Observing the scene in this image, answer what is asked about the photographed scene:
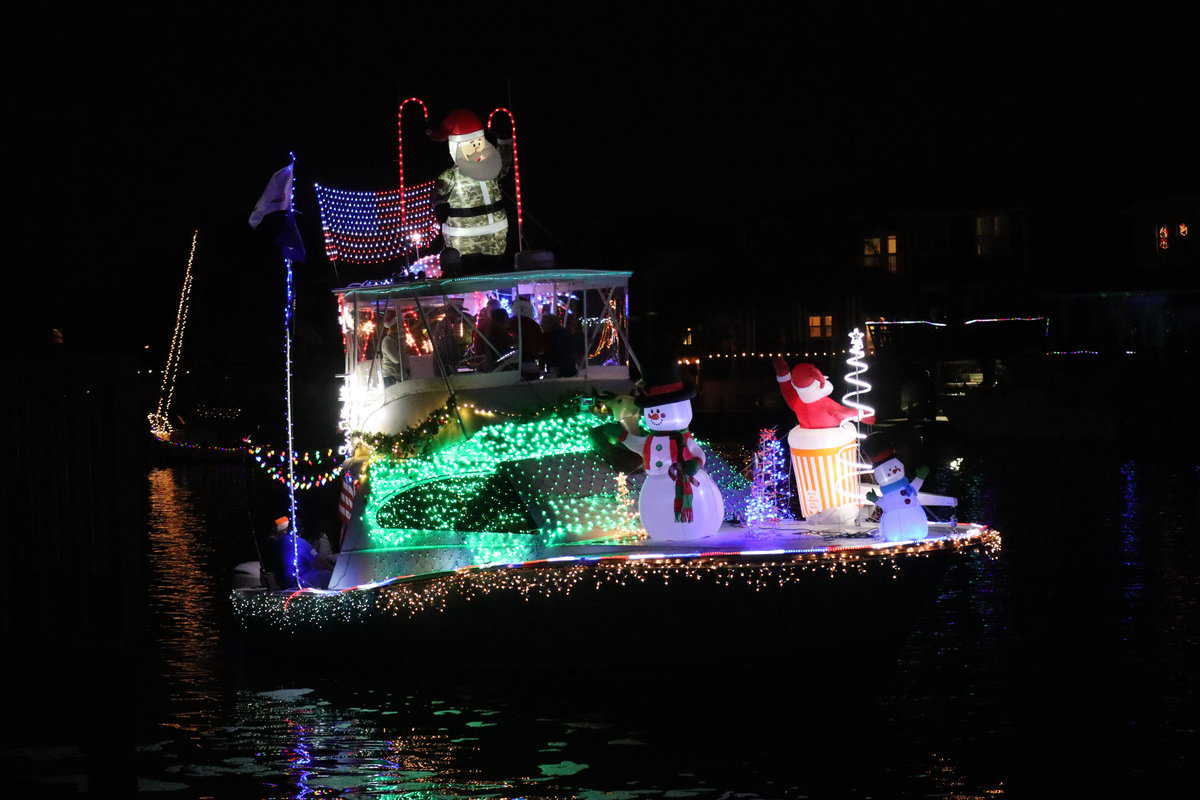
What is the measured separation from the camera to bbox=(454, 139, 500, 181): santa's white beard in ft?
44.1

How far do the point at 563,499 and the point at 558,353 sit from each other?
1.39 metres

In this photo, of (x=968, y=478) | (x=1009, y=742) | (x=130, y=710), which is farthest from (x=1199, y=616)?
(x=968, y=478)

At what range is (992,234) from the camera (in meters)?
47.3

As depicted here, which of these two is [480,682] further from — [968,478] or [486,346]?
[968,478]

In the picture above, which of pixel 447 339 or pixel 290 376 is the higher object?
pixel 447 339

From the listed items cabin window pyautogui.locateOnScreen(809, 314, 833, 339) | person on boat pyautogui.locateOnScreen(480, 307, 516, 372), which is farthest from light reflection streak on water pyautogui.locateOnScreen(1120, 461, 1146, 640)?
cabin window pyautogui.locateOnScreen(809, 314, 833, 339)

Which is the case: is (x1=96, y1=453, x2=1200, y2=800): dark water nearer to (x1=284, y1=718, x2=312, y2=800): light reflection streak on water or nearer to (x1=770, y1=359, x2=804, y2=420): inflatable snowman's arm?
(x1=284, y1=718, x2=312, y2=800): light reflection streak on water

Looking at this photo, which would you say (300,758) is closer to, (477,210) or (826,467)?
(826,467)

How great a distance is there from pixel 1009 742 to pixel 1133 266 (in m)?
37.7

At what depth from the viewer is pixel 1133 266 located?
45.1 m

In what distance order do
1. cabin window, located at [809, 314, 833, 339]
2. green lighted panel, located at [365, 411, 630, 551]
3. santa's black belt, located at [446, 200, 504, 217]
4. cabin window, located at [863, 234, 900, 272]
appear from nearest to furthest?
green lighted panel, located at [365, 411, 630, 551] → santa's black belt, located at [446, 200, 504, 217] → cabin window, located at [863, 234, 900, 272] → cabin window, located at [809, 314, 833, 339]

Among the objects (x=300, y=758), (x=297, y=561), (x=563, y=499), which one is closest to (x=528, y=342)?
(x=563, y=499)

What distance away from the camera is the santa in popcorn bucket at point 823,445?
12070mm

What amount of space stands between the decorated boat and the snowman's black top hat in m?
0.02
